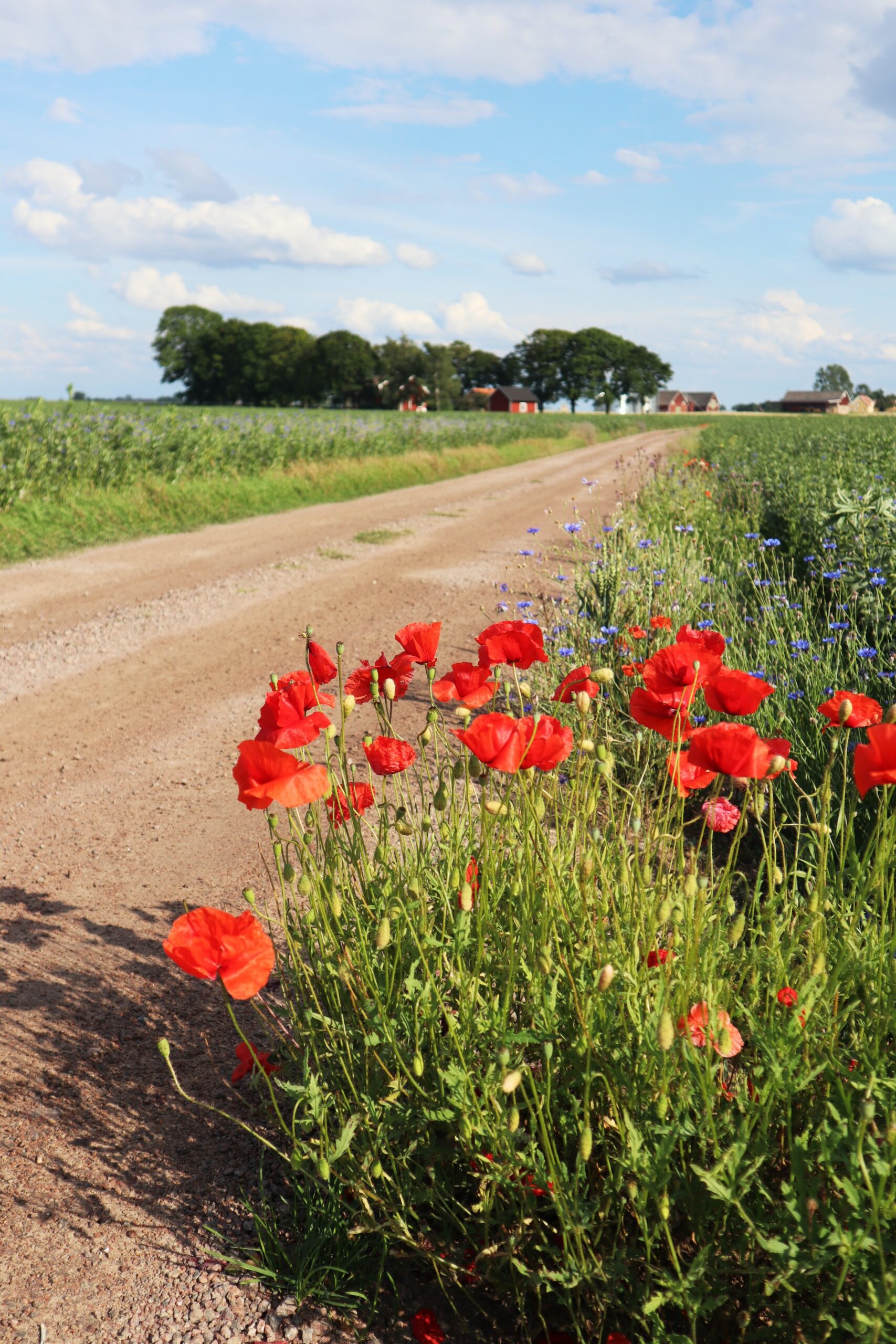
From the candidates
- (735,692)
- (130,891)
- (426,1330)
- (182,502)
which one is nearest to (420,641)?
(735,692)

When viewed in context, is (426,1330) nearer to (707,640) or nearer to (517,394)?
(707,640)

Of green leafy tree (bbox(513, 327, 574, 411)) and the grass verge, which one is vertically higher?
green leafy tree (bbox(513, 327, 574, 411))

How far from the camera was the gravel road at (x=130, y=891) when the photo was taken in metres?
1.99

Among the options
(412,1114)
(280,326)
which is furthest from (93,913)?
(280,326)

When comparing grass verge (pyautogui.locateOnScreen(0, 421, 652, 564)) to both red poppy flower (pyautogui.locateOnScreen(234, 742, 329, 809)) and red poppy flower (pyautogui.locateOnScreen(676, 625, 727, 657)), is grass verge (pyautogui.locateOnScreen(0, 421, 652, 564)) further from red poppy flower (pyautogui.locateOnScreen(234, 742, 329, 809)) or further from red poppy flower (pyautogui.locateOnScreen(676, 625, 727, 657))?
red poppy flower (pyautogui.locateOnScreen(676, 625, 727, 657))

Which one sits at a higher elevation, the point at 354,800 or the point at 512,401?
the point at 512,401

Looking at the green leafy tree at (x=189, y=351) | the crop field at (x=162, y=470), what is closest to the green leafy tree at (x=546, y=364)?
the green leafy tree at (x=189, y=351)

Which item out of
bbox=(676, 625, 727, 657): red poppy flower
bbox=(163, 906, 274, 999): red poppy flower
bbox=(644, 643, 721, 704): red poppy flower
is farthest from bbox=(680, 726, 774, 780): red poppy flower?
bbox=(163, 906, 274, 999): red poppy flower

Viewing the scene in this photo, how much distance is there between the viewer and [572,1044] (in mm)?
1782

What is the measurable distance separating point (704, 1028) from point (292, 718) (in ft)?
3.09

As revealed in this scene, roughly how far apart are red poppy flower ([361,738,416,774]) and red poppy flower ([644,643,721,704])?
517mm

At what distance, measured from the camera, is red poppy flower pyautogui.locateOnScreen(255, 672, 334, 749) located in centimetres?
181

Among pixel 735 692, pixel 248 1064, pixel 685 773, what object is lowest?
pixel 248 1064

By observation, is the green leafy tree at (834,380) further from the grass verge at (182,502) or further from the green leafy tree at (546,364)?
the grass verge at (182,502)
